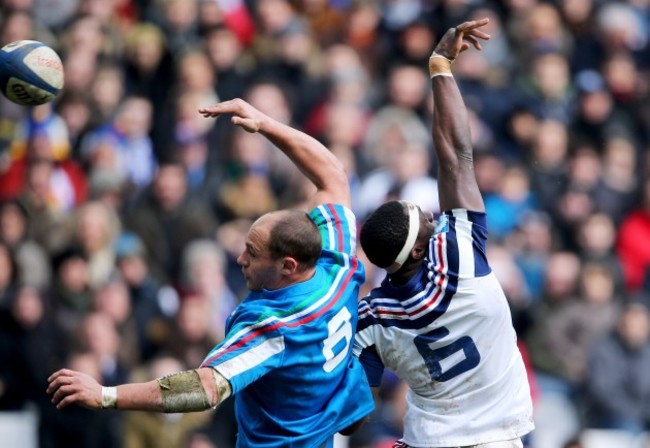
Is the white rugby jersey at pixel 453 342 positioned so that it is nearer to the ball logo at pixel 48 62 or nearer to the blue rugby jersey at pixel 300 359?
the blue rugby jersey at pixel 300 359

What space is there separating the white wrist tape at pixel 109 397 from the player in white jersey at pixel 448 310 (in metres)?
1.55

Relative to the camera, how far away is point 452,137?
23.3ft

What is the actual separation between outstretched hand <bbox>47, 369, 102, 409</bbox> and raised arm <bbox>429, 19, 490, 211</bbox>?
2.01 meters

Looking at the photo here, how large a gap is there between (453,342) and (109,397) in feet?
6.01

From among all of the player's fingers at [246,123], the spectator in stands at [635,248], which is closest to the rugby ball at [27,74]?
the player's fingers at [246,123]

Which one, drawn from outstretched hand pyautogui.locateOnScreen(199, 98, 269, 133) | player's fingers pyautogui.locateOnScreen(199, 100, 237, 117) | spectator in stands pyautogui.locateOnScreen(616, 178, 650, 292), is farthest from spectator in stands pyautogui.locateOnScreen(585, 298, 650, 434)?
player's fingers pyautogui.locateOnScreen(199, 100, 237, 117)

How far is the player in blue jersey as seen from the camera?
6.46 meters

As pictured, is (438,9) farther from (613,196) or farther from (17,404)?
(17,404)

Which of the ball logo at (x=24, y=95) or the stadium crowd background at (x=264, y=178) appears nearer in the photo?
the ball logo at (x=24, y=95)

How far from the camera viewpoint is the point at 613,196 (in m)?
14.5

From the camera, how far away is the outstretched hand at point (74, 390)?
6082 mm

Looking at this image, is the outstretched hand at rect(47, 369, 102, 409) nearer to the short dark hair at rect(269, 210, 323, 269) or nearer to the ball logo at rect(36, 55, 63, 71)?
the short dark hair at rect(269, 210, 323, 269)

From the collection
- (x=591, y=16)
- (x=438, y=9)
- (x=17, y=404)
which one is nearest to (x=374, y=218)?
(x=17, y=404)

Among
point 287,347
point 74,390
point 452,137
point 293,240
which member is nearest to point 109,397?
point 74,390
